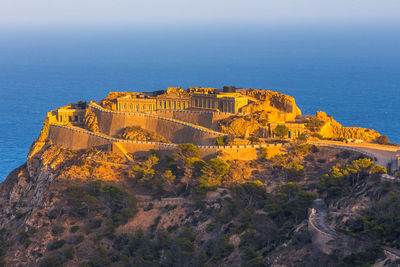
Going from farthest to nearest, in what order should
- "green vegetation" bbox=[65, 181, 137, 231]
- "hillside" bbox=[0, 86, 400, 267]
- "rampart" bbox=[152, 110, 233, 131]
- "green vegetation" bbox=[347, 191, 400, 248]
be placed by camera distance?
"rampart" bbox=[152, 110, 233, 131] → "green vegetation" bbox=[65, 181, 137, 231] → "hillside" bbox=[0, 86, 400, 267] → "green vegetation" bbox=[347, 191, 400, 248]

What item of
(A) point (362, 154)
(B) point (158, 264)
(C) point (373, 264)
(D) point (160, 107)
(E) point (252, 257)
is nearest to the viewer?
(C) point (373, 264)

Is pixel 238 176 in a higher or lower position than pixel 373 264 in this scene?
higher

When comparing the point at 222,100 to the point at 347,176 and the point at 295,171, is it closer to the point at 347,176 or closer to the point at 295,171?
the point at 295,171

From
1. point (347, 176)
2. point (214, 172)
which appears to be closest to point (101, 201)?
point (214, 172)

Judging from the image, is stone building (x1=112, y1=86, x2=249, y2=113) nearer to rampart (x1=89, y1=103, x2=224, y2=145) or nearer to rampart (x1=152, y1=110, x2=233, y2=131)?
rampart (x1=152, y1=110, x2=233, y2=131)

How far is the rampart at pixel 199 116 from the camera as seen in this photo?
127 meters

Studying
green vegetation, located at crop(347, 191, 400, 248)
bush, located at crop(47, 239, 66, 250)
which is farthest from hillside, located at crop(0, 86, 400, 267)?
bush, located at crop(47, 239, 66, 250)

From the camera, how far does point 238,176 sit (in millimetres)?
111125

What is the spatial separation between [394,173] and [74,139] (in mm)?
52250

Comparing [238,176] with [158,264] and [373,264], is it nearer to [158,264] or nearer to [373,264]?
[158,264]

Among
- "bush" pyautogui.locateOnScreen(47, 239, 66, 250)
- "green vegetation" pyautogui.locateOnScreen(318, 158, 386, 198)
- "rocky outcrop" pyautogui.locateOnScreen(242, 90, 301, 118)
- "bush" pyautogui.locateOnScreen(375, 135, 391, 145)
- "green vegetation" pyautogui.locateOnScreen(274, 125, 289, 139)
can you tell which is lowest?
"bush" pyautogui.locateOnScreen(47, 239, 66, 250)

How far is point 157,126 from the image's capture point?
129 m

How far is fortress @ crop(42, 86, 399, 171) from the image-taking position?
12025 centimetres

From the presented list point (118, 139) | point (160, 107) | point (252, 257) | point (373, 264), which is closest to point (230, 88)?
point (160, 107)
